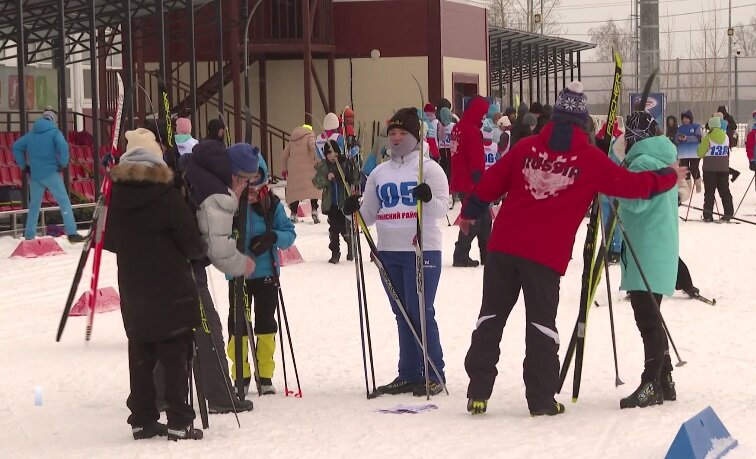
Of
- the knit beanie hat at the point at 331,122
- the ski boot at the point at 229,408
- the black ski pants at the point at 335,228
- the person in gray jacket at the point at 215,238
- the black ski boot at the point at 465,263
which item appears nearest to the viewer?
the person in gray jacket at the point at 215,238

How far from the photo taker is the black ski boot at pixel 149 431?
255 inches

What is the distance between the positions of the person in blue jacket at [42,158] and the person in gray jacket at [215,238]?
9.74 metres

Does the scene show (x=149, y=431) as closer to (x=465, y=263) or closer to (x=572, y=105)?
(x=572, y=105)

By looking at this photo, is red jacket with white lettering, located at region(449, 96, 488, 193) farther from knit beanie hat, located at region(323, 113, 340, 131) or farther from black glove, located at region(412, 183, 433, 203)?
black glove, located at region(412, 183, 433, 203)

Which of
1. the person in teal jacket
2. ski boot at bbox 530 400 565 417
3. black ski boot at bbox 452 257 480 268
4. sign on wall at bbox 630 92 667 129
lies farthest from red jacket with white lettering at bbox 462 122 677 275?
sign on wall at bbox 630 92 667 129

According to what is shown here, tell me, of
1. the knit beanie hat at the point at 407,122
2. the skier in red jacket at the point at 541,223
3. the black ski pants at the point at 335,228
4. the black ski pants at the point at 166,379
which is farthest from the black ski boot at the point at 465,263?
the black ski pants at the point at 166,379

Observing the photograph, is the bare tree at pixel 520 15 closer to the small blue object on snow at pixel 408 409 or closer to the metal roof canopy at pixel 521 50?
the metal roof canopy at pixel 521 50

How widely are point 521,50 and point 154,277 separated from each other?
37.6 m

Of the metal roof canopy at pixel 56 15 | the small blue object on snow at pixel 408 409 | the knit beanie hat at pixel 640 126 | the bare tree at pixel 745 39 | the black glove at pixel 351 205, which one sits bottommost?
the small blue object on snow at pixel 408 409

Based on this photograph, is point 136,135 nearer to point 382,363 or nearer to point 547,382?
point 382,363

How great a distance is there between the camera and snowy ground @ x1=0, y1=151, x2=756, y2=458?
6270 millimetres

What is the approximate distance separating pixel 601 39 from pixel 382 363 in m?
101

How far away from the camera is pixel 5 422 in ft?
23.2

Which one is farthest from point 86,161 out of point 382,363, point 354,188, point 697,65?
point 697,65
